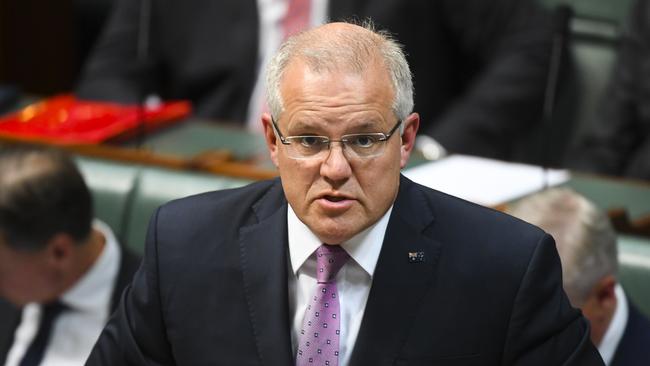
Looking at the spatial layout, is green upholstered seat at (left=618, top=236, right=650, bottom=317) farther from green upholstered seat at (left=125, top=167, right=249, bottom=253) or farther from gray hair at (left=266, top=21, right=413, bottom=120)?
gray hair at (left=266, top=21, right=413, bottom=120)

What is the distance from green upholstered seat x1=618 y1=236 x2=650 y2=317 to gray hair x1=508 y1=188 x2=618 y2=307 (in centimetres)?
16

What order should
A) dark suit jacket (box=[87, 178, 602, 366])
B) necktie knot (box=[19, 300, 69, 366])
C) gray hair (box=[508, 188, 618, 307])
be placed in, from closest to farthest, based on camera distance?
1. dark suit jacket (box=[87, 178, 602, 366])
2. gray hair (box=[508, 188, 618, 307])
3. necktie knot (box=[19, 300, 69, 366])

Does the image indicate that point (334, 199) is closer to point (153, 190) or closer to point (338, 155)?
point (338, 155)

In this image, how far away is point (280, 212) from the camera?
4.85ft

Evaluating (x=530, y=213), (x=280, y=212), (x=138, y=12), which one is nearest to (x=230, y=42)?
(x=138, y=12)

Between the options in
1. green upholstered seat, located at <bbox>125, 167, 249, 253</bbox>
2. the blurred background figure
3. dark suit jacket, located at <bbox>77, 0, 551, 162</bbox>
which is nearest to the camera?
green upholstered seat, located at <bbox>125, 167, 249, 253</bbox>

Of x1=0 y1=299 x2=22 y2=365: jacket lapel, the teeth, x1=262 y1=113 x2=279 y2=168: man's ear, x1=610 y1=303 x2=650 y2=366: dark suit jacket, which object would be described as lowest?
x1=0 y1=299 x2=22 y2=365: jacket lapel

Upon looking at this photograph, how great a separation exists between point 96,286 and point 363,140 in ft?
3.55

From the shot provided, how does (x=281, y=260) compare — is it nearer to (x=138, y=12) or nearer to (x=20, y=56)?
(x=138, y=12)

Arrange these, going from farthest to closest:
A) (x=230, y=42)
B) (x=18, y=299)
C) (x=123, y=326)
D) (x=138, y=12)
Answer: (x=138, y=12), (x=230, y=42), (x=18, y=299), (x=123, y=326)

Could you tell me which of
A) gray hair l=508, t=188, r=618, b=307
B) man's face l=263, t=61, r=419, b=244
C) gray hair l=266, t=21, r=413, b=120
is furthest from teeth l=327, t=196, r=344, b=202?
gray hair l=508, t=188, r=618, b=307

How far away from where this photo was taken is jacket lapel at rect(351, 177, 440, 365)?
1404 mm

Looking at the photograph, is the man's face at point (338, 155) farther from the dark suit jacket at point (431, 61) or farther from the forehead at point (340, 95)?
the dark suit jacket at point (431, 61)

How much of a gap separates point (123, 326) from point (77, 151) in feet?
3.93
